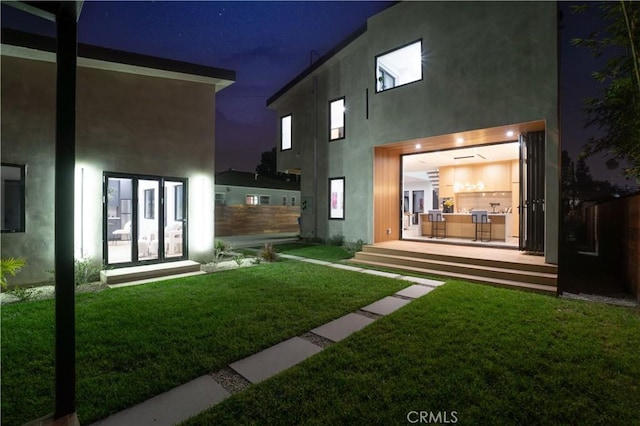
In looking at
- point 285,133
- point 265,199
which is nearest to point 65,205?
point 285,133

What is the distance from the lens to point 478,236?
9820mm

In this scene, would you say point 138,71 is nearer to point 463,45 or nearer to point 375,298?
point 375,298

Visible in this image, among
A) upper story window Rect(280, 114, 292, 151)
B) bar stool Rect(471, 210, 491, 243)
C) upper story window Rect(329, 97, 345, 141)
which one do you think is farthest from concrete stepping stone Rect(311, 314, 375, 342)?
upper story window Rect(280, 114, 292, 151)

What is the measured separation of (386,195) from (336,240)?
7.59ft

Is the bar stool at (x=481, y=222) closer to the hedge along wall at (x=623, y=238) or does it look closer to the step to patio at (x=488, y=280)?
the hedge along wall at (x=623, y=238)

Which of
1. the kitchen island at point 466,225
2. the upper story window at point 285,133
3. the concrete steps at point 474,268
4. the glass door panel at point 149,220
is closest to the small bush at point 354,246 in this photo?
the concrete steps at point 474,268

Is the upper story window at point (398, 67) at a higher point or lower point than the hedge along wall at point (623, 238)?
higher

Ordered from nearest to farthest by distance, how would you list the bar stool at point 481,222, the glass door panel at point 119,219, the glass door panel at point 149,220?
1. the glass door panel at point 119,219
2. the glass door panel at point 149,220
3. the bar stool at point 481,222

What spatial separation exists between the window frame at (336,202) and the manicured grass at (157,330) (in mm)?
4480

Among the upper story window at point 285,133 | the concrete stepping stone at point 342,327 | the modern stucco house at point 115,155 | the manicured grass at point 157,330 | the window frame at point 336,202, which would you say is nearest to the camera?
the manicured grass at point 157,330

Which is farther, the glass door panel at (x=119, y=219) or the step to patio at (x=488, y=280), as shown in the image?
the glass door panel at (x=119, y=219)

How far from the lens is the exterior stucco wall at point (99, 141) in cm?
561

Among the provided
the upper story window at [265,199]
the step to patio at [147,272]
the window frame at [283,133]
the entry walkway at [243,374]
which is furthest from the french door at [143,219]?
the upper story window at [265,199]

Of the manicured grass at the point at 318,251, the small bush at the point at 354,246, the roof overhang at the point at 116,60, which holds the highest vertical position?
the roof overhang at the point at 116,60
